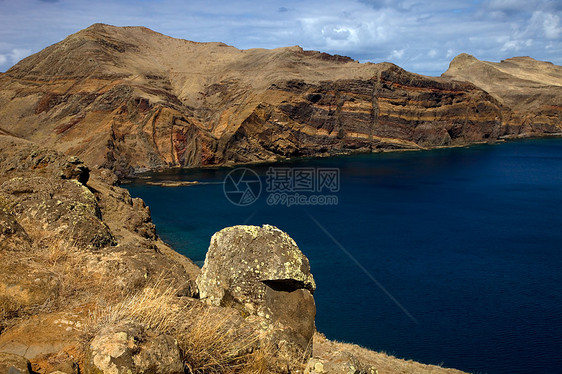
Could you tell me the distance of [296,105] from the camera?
97312 millimetres

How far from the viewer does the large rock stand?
7695mm

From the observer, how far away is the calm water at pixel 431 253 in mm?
21031

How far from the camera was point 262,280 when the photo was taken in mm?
7785

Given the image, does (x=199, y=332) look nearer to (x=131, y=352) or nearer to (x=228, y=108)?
(x=131, y=352)

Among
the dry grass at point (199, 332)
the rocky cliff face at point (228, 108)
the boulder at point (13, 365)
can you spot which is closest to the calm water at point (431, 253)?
the rocky cliff face at point (228, 108)

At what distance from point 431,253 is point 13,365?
110 feet

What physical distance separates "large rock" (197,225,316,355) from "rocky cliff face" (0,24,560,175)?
235 feet

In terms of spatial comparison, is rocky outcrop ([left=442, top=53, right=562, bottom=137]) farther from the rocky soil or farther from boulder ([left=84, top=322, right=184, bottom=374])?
boulder ([left=84, top=322, right=184, bottom=374])

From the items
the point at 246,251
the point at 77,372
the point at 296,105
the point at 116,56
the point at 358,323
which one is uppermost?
the point at 116,56

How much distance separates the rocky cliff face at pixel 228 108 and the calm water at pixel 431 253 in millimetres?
15440

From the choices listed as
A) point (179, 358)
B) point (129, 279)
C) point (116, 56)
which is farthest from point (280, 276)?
point (116, 56)

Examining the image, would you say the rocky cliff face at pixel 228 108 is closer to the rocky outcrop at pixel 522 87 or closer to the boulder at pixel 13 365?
the rocky outcrop at pixel 522 87

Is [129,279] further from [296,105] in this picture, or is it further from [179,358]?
[296,105]

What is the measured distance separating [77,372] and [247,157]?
8518 cm
